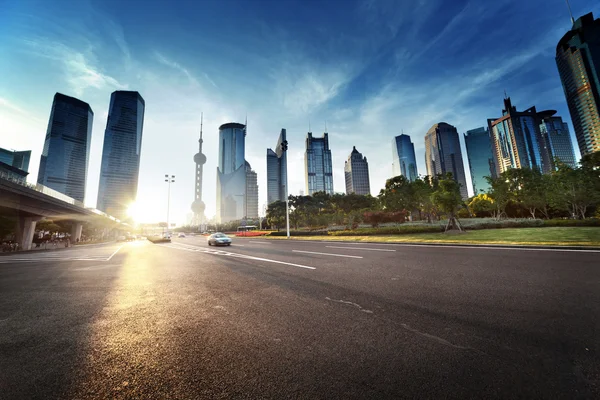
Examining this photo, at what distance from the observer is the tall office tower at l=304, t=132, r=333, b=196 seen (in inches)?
7544

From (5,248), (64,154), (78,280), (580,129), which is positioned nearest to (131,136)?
(64,154)

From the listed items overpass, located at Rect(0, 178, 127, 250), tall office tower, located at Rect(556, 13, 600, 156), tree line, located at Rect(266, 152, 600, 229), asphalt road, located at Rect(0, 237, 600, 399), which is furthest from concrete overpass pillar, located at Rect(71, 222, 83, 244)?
tall office tower, located at Rect(556, 13, 600, 156)

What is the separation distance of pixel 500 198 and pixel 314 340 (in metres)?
44.5

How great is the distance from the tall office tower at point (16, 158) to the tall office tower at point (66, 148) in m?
13.4

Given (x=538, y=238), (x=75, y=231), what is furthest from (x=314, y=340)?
(x=75, y=231)

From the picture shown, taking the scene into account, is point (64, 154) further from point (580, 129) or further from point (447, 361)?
point (580, 129)

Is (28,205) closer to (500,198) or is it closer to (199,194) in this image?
(500,198)

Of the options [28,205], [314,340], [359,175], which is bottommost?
[314,340]

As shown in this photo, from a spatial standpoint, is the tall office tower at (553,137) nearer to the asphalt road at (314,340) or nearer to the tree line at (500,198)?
the tree line at (500,198)

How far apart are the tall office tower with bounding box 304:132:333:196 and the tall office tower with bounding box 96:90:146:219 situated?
12710cm

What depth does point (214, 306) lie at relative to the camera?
15.1 feet

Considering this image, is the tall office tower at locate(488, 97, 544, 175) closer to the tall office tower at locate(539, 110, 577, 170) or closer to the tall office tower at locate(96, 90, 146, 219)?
the tall office tower at locate(539, 110, 577, 170)

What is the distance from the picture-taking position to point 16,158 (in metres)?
154

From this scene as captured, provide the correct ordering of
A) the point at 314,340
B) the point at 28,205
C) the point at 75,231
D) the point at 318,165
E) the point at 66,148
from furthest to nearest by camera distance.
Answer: the point at 318,165 → the point at 66,148 → the point at 75,231 → the point at 28,205 → the point at 314,340
